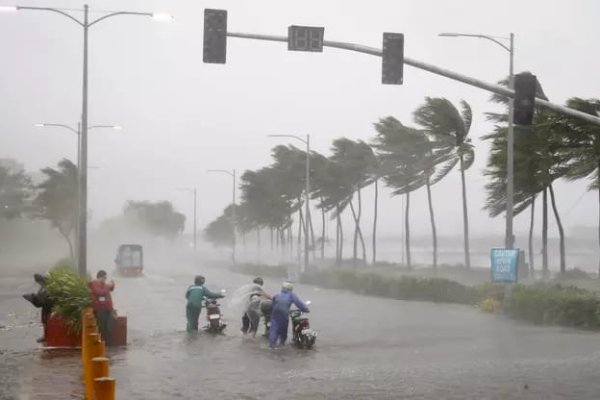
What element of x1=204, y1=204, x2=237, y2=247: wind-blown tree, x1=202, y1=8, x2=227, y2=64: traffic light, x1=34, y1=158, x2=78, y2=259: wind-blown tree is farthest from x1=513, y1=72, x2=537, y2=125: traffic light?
x1=204, y1=204, x2=237, y2=247: wind-blown tree

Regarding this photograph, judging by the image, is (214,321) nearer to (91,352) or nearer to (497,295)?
(91,352)

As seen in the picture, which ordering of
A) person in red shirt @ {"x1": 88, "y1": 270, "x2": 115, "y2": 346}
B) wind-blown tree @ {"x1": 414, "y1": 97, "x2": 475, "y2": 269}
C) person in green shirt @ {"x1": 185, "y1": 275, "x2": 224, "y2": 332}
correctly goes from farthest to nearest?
wind-blown tree @ {"x1": 414, "y1": 97, "x2": 475, "y2": 269} < person in green shirt @ {"x1": 185, "y1": 275, "x2": 224, "y2": 332} < person in red shirt @ {"x1": 88, "y1": 270, "x2": 115, "y2": 346}

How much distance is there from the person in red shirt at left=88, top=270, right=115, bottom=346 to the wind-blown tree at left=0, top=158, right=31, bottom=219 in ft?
243

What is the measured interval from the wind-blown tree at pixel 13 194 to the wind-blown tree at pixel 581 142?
6703cm

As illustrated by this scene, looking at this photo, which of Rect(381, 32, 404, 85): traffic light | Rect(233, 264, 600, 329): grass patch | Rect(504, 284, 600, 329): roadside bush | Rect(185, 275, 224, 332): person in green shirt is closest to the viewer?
Rect(381, 32, 404, 85): traffic light

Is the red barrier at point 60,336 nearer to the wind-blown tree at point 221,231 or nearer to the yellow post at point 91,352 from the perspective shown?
the yellow post at point 91,352

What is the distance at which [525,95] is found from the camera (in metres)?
17.8

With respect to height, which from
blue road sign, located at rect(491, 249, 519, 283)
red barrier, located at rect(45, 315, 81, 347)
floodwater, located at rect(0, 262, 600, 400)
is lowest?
floodwater, located at rect(0, 262, 600, 400)

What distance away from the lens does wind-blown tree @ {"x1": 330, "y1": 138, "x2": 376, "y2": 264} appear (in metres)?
62.5

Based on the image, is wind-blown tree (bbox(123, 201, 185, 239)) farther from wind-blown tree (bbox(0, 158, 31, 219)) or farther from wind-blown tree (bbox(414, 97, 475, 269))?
wind-blown tree (bbox(414, 97, 475, 269))

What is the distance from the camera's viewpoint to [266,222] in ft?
295

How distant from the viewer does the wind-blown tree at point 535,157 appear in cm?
3434

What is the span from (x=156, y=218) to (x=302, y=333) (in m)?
156

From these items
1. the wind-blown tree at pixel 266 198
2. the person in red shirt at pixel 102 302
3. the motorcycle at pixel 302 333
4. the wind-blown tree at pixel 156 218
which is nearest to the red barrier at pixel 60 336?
the person in red shirt at pixel 102 302
